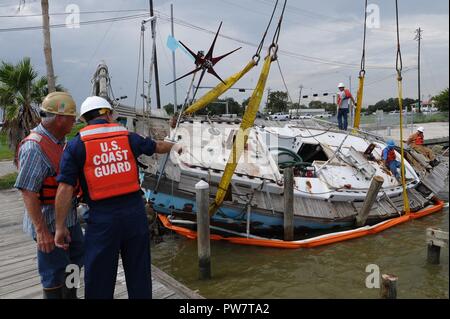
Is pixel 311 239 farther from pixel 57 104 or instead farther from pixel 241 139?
pixel 57 104

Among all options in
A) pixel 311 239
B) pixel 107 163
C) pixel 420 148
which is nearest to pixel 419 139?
pixel 420 148

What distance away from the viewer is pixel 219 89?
7.39 meters

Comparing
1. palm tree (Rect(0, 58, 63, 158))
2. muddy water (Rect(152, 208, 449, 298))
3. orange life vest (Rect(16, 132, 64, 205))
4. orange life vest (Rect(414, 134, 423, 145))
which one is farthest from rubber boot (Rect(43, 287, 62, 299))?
Answer: orange life vest (Rect(414, 134, 423, 145))

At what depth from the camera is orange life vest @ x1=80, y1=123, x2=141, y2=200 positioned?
274cm

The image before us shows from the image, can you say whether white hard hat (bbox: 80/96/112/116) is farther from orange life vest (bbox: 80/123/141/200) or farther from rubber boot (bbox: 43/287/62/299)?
rubber boot (bbox: 43/287/62/299)

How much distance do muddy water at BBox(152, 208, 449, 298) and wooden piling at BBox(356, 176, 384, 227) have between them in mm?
430

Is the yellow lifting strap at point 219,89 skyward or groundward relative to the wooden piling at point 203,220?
skyward

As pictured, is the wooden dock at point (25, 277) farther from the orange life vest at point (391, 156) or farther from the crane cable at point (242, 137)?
the orange life vest at point (391, 156)

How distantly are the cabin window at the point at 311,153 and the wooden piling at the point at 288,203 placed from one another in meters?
3.60

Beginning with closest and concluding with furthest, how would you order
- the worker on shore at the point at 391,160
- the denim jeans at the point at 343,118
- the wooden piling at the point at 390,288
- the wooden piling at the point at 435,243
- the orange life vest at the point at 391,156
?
1. the wooden piling at the point at 390,288
2. the wooden piling at the point at 435,243
3. the worker on shore at the point at 391,160
4. the orange life vest at the point at 391,156
5. the denim jeans at the point at 343,118

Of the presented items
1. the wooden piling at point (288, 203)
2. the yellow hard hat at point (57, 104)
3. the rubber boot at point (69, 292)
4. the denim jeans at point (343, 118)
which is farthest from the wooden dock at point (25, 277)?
the denim jeans at point (343, 118)

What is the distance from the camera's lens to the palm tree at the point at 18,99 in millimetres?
10172

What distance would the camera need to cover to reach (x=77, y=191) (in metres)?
3.01
